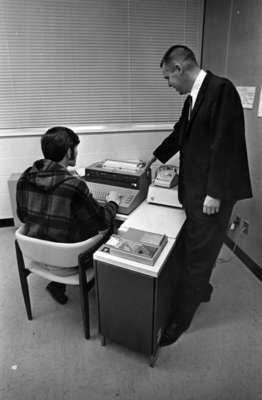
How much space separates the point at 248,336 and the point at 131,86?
92.2 inches

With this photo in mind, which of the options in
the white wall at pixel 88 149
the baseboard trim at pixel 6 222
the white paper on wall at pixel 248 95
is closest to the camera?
the white paper on wall at pixel 248 95

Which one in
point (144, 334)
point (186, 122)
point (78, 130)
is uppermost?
point (186, 122)

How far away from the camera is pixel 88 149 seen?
113 inches

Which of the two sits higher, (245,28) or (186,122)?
(245,28)

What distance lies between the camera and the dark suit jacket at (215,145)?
1.32 metres

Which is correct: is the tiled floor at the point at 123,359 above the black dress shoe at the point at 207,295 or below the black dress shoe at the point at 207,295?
below

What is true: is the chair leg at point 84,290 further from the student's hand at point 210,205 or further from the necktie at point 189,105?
the necktie at point 189,105

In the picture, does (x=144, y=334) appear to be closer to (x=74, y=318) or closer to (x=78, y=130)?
(x=74, y=318)

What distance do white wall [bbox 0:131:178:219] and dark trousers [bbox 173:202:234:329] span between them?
1.46 metres

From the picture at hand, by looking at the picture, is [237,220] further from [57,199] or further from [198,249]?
[57,199]

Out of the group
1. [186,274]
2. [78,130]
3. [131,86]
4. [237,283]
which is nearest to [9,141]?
[78,130]

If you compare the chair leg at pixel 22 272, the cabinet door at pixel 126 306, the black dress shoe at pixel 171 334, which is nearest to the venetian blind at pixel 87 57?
the chair leg at pixel 22 272

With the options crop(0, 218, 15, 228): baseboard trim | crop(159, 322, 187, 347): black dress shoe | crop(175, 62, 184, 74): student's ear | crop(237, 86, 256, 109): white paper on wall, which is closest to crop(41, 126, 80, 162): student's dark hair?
crop(175, 62, 184, 74): student's ear

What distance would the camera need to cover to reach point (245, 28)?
6.94 ft
